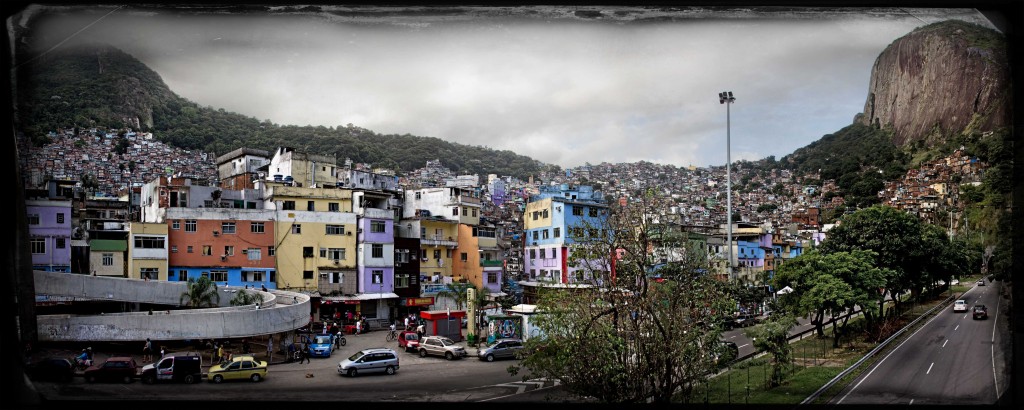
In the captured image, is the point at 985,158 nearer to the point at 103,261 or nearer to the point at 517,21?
the point at 517,21

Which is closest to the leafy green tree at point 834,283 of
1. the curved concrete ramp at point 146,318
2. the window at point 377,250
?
the curved concrete ramp at point 146,318

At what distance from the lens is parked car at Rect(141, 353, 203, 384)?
17.6ft

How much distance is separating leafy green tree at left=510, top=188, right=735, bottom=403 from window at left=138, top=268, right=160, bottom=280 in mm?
8303

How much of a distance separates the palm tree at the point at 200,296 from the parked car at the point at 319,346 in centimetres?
146

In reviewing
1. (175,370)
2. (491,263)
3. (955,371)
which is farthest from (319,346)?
(491,263)

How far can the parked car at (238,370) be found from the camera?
227 inches

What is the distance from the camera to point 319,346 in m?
9.41

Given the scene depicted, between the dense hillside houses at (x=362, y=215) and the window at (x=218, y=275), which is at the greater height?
the dense hillside houses at (x=362, y=215)

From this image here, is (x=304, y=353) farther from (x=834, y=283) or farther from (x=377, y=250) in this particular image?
(x=834, y=283)

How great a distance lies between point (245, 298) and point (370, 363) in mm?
2340

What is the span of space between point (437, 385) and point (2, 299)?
15.8 ft

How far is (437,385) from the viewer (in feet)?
24.6

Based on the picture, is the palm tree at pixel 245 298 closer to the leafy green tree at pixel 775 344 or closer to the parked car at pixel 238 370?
the parked car at pixel 238 370

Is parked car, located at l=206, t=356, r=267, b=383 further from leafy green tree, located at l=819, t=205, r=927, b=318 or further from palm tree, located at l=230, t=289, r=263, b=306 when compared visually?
leafy green tree, located at l=819, t=205, r=927, b=318
